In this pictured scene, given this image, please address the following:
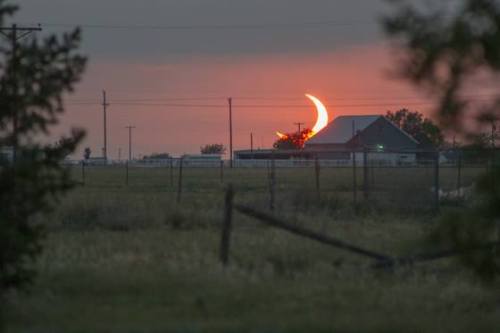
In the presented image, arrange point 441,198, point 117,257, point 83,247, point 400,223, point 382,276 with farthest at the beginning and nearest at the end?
point 441,198, point 400,223, point 83,247, point 117,257, point 382,276

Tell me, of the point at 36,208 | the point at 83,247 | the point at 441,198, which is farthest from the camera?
the point at 441,198

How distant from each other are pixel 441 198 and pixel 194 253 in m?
14.7

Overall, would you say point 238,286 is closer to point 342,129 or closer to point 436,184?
point 436,184

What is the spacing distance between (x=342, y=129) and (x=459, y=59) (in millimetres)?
77929

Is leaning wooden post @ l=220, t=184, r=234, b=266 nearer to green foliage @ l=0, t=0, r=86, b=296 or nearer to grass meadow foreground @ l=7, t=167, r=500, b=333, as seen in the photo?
grass meadow foreground @ l=7, t=167, r=500, b=333

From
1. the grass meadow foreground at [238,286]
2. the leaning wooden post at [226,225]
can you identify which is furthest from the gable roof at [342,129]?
the leaning wooden post at [226,225]

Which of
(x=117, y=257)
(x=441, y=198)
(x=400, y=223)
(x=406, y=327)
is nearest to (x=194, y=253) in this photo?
(x=117, y=257)

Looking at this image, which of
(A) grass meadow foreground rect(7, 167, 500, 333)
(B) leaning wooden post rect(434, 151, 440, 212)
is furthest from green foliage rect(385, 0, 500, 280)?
(B) leaning wooden post rect(434, 151, 440, 212)

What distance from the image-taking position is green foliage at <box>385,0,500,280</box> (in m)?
13.1

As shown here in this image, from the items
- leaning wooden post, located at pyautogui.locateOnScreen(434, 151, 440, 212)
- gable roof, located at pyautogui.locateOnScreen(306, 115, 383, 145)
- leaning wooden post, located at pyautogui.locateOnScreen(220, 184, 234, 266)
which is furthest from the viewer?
gable roof, located at pyautogui.locateOnScreen(306, 115, 383, 145)

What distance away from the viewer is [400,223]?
26156 millimetres

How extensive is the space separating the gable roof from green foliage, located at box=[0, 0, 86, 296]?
2904 inches

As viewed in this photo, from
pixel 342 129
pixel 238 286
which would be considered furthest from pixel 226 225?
pixel 342 129

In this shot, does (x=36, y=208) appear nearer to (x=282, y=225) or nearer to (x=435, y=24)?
(x=282, y=225)
